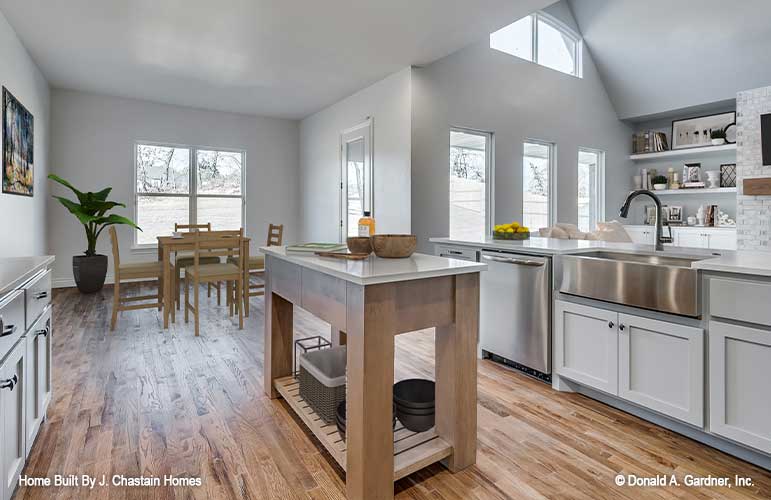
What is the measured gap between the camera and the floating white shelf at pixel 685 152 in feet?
20.1

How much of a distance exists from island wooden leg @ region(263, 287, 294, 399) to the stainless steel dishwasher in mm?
1326

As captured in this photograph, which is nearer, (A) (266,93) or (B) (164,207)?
(A) (266,93)

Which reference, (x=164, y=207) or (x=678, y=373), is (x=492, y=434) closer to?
(x=678, y=373)

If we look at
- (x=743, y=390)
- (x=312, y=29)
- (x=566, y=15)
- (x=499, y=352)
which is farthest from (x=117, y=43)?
(x=566, y=15)

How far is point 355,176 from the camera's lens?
596cm

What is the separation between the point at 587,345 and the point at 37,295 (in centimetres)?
266

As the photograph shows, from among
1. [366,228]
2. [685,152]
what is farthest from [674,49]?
[366,228]

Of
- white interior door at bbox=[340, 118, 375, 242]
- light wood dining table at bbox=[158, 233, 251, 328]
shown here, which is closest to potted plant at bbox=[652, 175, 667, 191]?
white interior door at bbox=[340, 118, 375, 242]

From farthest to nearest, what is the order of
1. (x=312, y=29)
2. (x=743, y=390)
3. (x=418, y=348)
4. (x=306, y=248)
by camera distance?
(x=312, y=29)
(x=418, y=348)
(x=306, y=248)
(x=743, y=390)

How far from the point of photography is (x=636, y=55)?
6.20 metres

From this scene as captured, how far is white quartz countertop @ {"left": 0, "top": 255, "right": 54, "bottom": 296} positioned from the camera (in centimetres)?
140

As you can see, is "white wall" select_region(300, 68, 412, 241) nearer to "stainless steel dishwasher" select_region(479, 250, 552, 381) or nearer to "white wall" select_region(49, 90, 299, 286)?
"white wall" select_region(49, 90, 299, 286)

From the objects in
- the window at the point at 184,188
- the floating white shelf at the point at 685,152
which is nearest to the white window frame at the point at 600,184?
the floating white shelf at the point at 685,152

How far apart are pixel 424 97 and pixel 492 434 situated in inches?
152
